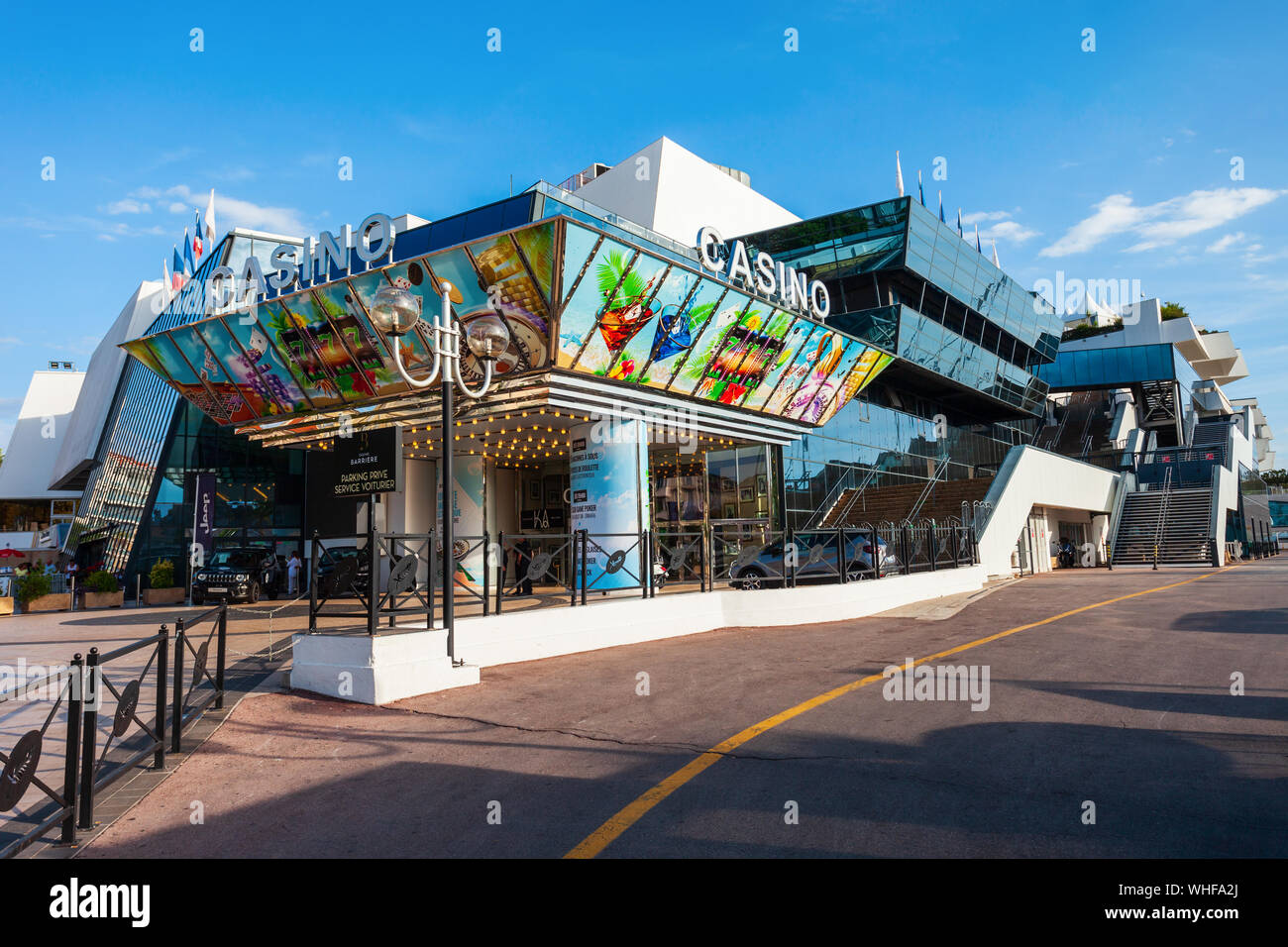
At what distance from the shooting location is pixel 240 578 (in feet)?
80.8

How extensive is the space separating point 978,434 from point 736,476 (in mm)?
26133

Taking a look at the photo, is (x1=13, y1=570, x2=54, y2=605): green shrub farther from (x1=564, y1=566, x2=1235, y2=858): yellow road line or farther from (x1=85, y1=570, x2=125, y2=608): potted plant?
(x1=564, y1=566, x2=1235, y2=858): yellow road line

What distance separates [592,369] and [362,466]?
325 inches

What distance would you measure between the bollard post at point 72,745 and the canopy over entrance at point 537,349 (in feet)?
26.4

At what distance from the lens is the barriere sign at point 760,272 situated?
1908cm

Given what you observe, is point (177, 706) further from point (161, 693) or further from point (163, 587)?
point (163, 587)

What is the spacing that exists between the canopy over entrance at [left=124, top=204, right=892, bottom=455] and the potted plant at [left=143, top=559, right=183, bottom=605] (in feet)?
23.1

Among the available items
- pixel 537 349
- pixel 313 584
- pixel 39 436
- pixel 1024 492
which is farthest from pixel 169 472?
pixel 39 436

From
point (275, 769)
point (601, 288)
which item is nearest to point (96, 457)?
point (601, 288)

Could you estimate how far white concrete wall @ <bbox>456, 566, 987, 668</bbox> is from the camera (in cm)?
1102

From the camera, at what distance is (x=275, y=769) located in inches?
262

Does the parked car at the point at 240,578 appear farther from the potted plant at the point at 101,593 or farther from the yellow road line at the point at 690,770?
the yellow road line at the point at 690,770

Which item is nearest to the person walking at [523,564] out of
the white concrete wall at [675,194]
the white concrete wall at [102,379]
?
the white concrete wall at [675,194]

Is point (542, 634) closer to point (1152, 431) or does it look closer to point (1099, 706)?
point (1099, 706)
